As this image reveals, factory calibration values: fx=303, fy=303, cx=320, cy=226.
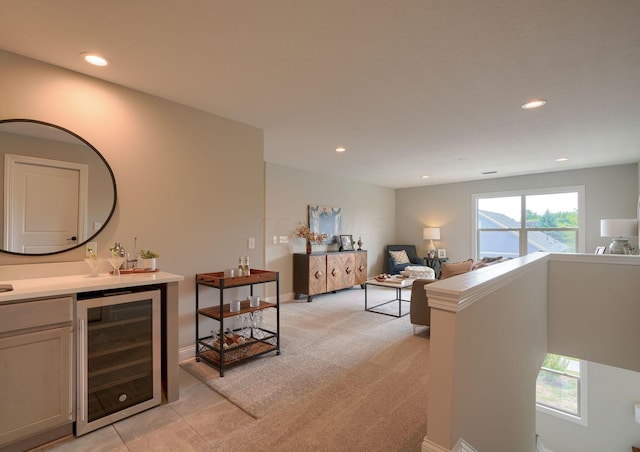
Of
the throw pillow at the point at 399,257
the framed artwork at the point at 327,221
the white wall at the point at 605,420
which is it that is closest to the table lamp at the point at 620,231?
the white wall at the point at 605,420

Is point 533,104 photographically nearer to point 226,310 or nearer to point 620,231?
point 620,231

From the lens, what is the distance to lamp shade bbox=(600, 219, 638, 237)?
452cm

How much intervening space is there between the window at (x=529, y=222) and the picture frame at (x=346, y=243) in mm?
2960

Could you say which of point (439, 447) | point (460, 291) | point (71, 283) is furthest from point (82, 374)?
point (460, 291)

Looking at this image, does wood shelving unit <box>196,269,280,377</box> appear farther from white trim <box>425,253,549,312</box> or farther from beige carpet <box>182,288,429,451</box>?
white trim <box>425,253,549,312</box>

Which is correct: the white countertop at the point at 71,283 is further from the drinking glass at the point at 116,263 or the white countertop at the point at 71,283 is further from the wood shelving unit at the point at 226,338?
the wood shelving unit at the point at 226,338

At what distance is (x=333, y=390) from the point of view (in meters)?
2.46

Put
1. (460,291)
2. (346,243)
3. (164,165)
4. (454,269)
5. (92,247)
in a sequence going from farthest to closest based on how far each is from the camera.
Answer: (346,243), (454,269), (164,165), (92,247), (460,291)

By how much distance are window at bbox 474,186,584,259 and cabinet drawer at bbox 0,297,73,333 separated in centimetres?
738

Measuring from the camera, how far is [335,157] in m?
4.96

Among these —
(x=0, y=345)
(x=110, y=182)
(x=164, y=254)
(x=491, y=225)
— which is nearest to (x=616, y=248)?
(x=491, y=225)

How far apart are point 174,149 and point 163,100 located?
45 cm

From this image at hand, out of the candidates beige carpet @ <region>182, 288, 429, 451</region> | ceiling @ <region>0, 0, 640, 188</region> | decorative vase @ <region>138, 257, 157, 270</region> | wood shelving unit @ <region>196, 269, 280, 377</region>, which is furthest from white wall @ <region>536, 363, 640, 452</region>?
decorative vase @ <region>138, 257, 157, 270</region>

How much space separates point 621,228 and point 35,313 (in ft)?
22.3
